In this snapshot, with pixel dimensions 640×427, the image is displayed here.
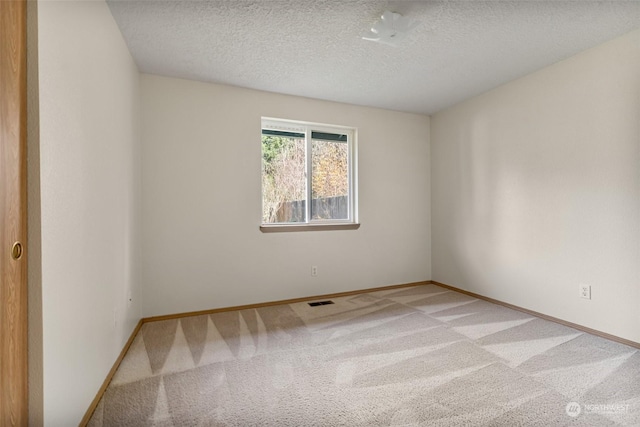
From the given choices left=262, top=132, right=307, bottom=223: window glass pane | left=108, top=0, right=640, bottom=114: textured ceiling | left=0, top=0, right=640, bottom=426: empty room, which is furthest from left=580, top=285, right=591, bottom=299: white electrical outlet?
left=262, top=132, right=307, bottom=223: window glass pane

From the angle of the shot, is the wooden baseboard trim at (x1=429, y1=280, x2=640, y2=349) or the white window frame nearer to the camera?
the wooden baseboard trim at (x1=429, y1=280, x2=640, y2=349)

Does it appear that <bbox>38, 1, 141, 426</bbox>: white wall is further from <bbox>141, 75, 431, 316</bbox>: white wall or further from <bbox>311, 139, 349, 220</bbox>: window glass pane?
<bbox>311, 139, 349, 220</bbox>: window glass pane

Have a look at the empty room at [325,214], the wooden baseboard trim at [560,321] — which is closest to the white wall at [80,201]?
the empty room at [325,214]

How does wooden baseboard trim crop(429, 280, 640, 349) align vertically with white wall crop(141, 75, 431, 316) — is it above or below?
below

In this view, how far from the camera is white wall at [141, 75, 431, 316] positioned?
9.48ft

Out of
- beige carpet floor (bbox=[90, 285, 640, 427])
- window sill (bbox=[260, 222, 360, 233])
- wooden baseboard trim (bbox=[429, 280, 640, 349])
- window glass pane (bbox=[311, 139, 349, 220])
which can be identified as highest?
window glass pane (bbox=[311, 139, 349, 220])

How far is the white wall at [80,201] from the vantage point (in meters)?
1.15

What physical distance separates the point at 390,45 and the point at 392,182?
1.91 metres

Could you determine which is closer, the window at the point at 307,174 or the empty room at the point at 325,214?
the empty room at the point at 325,214

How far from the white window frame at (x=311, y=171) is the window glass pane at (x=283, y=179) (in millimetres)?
61

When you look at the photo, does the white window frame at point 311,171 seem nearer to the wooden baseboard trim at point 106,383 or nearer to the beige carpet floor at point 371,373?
the beige carpet floor at point 371,373

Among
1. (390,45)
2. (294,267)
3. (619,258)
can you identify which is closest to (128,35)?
(390,45)

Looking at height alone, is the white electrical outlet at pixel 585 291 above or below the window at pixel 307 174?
below

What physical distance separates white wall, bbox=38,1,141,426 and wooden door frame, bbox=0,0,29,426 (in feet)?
0.18
